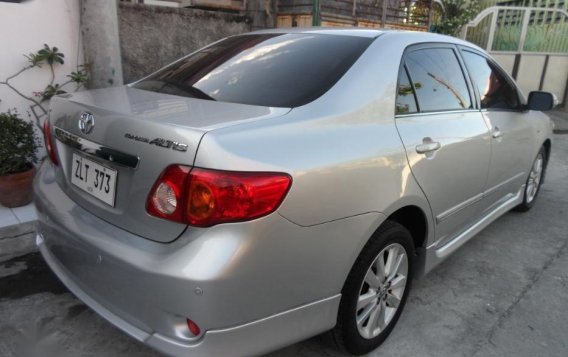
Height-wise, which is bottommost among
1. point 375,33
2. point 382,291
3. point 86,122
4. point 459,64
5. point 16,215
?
point 16,215

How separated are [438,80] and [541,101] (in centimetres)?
149

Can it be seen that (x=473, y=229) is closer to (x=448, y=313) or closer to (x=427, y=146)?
(x=448, y=313)

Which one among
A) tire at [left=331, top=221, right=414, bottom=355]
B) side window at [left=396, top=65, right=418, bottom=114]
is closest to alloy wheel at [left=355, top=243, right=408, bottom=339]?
tire at [left=331, top=221, right=414, bottom=355]

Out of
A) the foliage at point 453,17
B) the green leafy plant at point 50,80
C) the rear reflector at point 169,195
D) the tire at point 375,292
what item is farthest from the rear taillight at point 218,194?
the foliage at point 453,17

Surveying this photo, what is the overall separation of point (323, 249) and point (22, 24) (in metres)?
3.73

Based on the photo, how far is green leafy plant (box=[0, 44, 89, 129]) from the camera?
13.3ft

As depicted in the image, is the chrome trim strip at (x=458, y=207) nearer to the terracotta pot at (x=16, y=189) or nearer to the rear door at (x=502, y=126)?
the rear door at (x=502, y=126)

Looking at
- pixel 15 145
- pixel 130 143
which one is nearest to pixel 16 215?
pixel 15 145

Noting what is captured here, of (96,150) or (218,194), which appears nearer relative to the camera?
(218,194)

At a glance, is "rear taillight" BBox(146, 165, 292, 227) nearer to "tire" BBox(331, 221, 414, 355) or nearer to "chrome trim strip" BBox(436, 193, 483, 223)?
"tire" BBox(331, 221, 414, 355)

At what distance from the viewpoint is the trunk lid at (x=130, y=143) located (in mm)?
1555

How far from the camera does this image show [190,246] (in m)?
1.51

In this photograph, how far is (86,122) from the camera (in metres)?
1.85

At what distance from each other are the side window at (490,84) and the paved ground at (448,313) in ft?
3.70
